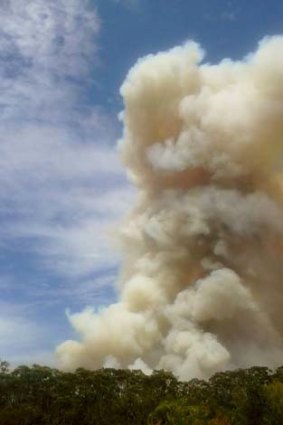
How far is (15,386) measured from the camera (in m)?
60.1

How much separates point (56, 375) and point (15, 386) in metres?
4.39

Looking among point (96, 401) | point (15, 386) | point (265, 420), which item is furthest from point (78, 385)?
point (265, 420)

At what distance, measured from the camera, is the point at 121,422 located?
55812mm

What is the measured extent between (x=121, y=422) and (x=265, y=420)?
16584 millimetres

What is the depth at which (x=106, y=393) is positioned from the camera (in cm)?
6000

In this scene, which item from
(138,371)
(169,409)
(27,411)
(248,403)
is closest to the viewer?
(169,409)

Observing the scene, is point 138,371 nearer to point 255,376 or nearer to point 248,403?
point 255,376

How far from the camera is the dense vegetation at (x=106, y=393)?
179 feet

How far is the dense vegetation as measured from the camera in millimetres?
54594

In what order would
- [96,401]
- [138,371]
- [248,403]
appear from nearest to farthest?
[248,403]
[96,401]
[138,371]

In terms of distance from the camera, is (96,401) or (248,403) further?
(96,401)

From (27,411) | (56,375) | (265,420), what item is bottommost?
(265,420)

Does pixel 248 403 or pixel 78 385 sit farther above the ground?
pixel 78 385

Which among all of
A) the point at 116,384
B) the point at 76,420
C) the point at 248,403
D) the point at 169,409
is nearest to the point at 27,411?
the point at 76,420
